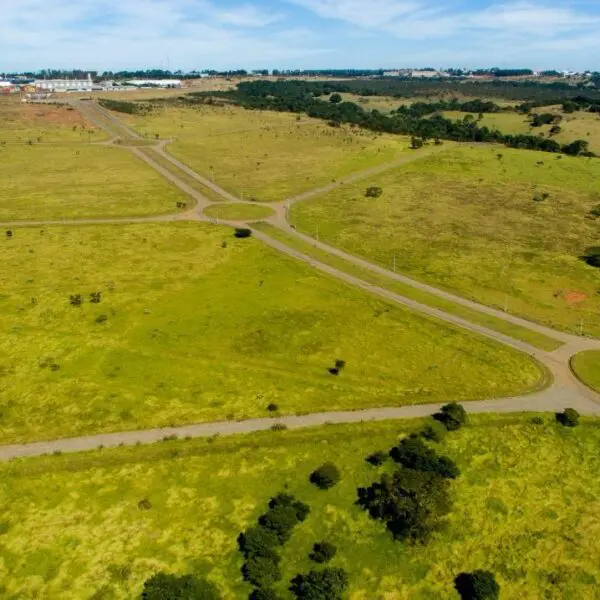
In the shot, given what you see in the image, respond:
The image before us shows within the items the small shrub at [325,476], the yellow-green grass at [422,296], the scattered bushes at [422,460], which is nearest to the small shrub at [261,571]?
the small shrub at [325,476]

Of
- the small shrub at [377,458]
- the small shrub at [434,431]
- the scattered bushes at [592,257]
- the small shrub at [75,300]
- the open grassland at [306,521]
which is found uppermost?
the scattered bushes at [592,257]

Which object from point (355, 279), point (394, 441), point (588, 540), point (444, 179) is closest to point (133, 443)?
point (394, 441)

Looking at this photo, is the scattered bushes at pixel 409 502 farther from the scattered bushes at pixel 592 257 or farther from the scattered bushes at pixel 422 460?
the scattered bushes at pixel 592 257

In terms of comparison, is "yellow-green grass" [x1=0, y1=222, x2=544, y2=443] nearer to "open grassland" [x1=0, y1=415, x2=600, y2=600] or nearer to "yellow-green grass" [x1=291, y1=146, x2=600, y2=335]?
"open grassland" [x1=0, y1=415, x2=600, y2=600]

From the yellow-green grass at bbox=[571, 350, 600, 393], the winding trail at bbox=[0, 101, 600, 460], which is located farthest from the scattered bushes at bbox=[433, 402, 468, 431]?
the yellow-green grass at bbox=[571, 350, 600, 393]

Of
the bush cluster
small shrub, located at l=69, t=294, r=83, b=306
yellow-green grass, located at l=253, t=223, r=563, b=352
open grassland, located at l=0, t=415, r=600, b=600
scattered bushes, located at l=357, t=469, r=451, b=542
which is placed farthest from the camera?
small shrub, located at l=69, t=294, r=83, b=306
